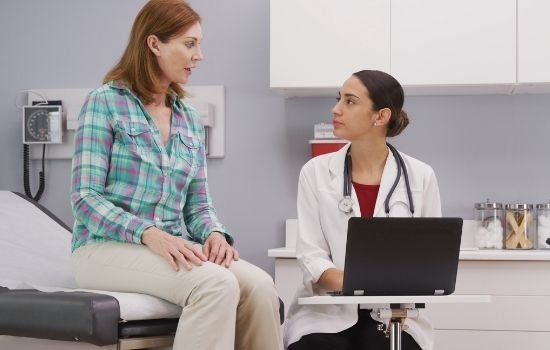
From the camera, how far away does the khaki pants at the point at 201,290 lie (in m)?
2.07

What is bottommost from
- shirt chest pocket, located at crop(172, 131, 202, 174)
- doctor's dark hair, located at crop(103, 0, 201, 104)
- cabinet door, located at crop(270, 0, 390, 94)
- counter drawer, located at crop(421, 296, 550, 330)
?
counter drawer, located at crop(421, 296, 550, 330)

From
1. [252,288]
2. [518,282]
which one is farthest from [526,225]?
[252,288]

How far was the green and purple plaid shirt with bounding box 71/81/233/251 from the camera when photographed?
2.28 meters

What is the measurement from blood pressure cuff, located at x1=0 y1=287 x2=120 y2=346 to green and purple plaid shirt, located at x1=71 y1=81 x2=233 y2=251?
23 centimetres

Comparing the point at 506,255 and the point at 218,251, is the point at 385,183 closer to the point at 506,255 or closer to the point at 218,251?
the point at 218,251

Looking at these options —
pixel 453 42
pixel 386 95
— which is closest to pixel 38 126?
pixel 453 42

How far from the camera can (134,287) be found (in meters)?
2.23

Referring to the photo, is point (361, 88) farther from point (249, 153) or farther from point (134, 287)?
point (249, 153)

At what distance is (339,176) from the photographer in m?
2.54

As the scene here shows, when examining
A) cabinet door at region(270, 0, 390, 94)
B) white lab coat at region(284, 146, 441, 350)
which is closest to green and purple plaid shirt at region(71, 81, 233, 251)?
white lab coat at region(284, 146, 441, 350)

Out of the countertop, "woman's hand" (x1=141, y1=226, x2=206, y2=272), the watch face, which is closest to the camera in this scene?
"woman's hand" (x1=141, y1=226, x2=206, y2=272)

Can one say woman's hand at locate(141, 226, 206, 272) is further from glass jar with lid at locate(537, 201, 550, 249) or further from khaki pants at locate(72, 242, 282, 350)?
glass jar with lid at locate(537, 201, 550, 249)

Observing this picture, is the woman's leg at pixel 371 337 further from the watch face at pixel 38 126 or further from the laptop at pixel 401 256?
the watch face at pixel 38 126

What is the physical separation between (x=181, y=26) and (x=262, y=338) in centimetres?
90
